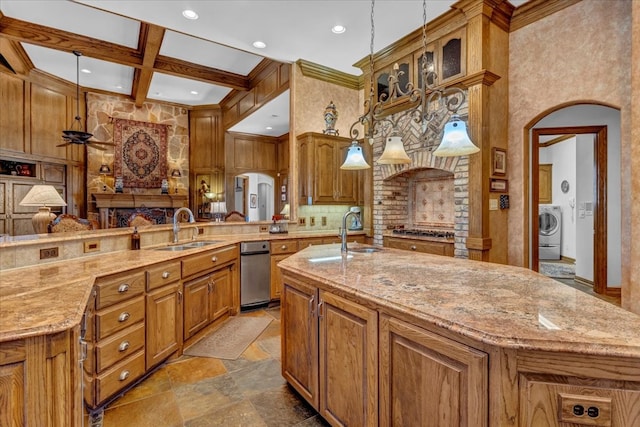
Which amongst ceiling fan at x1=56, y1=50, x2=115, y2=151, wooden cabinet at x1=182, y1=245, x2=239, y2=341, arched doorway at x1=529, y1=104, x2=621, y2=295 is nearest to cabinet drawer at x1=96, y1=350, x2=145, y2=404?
wooden cabinet at x1=182, y1=245, x2=239, y2=341

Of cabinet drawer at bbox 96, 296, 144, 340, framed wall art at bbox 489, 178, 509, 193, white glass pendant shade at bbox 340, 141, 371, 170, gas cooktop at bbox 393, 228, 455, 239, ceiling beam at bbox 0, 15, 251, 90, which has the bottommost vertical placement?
cabinet drawer at bbox 96, 296, 144, 340

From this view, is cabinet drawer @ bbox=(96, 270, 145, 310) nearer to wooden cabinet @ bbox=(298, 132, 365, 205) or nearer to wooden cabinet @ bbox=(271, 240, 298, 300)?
wooden cabinet @ bbox=(271, 240, 298, 300)

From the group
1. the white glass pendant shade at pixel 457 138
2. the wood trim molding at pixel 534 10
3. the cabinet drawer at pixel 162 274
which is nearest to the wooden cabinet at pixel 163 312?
the cabinet drawer at pixel 162 274

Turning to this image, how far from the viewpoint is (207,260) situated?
3.12 metres

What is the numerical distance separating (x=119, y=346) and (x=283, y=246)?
2.27 m

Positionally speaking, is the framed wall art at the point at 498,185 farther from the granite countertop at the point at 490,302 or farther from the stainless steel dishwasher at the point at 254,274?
the stainless steel dishwasher at the point at 254,274

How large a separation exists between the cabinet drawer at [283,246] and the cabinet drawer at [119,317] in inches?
75.8

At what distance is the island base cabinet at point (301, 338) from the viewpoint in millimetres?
1846

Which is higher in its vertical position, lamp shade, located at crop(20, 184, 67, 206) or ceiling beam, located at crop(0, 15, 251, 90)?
ceiling beam, located at crop(0, 15, 251, 90)

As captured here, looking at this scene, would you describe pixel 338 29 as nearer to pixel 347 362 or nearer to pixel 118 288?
pixel 118 288

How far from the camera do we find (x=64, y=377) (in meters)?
1.17

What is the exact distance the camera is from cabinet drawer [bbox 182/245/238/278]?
2.80 metres

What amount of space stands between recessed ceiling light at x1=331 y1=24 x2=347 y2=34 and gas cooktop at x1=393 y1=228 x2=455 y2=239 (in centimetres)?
269

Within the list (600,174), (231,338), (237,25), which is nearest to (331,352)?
(231,338)
